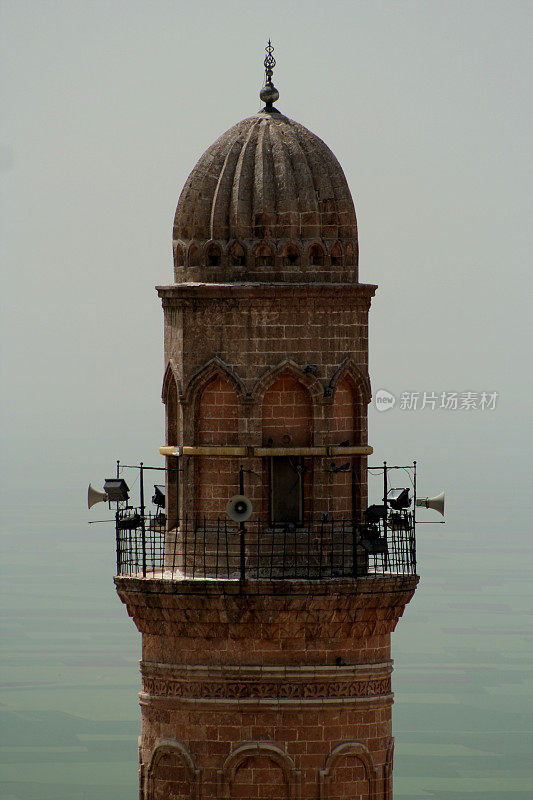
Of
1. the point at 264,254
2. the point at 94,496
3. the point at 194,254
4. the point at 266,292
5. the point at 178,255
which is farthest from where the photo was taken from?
the point at 94,496

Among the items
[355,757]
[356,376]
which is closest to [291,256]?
[356,376]

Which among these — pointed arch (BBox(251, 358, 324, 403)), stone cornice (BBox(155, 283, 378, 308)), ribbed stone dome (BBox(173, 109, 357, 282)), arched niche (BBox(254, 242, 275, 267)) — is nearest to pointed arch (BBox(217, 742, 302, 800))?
pointed arch (BBox(251, 358, 324, 403))

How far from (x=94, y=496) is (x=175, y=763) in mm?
4520

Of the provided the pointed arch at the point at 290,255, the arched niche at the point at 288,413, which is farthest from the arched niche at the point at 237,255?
the arched niche at the point at 288,413

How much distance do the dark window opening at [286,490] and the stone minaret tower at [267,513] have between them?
1.3 inches

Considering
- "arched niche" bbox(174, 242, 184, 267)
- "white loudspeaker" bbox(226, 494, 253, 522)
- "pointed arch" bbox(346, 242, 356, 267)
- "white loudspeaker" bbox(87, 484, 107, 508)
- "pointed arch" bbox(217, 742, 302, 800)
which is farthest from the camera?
"white loudspeaker" bbox(87, 484, 107, 508)

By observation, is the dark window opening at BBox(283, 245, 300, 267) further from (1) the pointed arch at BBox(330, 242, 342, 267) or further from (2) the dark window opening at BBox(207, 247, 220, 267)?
(2) the dark window opening at BBox(207, 247, 220, 267)

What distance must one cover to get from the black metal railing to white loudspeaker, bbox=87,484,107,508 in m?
0.51

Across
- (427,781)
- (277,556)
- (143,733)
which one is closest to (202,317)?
(277,556)

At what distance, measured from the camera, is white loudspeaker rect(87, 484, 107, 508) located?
39031mm

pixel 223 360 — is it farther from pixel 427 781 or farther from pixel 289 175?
pixel 427 781

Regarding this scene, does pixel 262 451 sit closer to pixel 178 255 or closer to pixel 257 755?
pixel 178 255

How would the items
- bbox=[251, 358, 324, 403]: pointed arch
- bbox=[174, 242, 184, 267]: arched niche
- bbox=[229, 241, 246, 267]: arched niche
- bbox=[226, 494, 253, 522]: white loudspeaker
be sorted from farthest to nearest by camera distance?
bbox=[174, 242, 184, 267]: arched niche → bbox=[229, 241, 246, 267]: arched niche → bbox=[251, 358, 324, 403]: pointed arch → bbox=[226, 494, 253, 522]: white loudspeaker

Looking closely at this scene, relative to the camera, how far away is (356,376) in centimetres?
3859
